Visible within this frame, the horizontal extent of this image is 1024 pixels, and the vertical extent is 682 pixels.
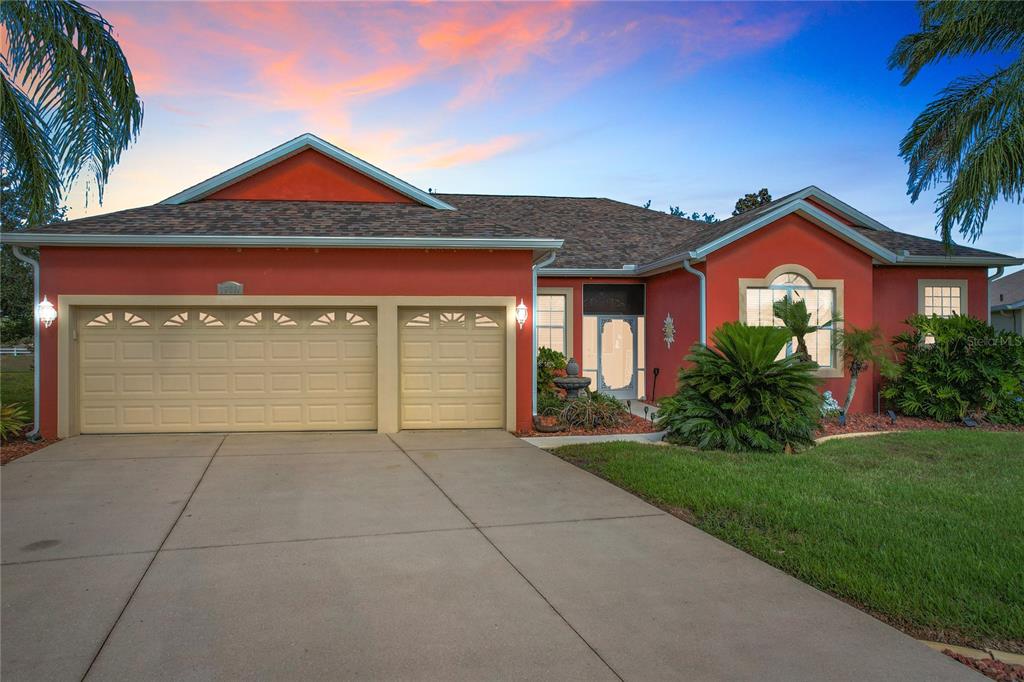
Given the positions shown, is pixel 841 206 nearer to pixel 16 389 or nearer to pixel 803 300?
pixel 803 300

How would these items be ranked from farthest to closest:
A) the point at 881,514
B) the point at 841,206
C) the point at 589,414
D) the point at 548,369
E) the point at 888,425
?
1. the point at 841,206
2. the point at 548,369
3. the point at 888,425
4. the point at 589,414
5. the point at 881,514

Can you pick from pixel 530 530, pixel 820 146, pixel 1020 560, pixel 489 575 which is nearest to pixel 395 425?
pixel 530 530

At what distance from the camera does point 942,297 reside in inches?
599

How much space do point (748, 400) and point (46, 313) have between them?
11.1m

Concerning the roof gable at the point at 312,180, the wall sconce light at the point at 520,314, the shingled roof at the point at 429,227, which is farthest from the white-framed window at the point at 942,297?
the roof gable at the point at 312,180

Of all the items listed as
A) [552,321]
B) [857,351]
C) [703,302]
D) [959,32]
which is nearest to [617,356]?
[552,321]

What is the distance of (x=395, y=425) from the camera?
11461 mm

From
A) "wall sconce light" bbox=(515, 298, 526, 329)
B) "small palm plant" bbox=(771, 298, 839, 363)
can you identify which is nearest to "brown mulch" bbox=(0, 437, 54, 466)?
"wall sconce light" bbox=(515, 298, 526, 329)

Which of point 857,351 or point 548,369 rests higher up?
point 857,351

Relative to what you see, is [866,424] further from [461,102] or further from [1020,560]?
[461,102]

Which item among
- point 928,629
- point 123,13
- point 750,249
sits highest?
point 123,13

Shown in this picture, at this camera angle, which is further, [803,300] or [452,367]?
[803,300]

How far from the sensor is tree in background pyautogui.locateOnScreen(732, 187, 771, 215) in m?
29.9

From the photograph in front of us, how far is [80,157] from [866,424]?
13.6 m
